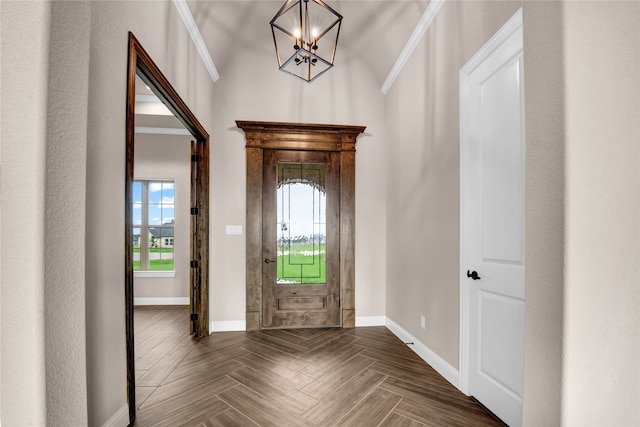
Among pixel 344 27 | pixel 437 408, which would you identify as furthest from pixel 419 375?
pixel 344 27

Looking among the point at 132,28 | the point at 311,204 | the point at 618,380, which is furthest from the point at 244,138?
the point at 618,380

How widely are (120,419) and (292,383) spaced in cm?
117

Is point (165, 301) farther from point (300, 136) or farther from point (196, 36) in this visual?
point (196, 36)

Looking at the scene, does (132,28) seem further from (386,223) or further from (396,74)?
(386,223)

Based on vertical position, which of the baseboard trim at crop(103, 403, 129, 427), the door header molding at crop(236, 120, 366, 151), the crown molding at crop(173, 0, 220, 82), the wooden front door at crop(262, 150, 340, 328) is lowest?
the baseboard trim at crop(103, 403, 129, 427)

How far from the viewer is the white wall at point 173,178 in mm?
5035

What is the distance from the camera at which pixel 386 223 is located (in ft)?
12.8

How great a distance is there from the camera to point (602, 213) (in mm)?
944

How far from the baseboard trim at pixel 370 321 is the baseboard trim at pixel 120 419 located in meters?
2.65

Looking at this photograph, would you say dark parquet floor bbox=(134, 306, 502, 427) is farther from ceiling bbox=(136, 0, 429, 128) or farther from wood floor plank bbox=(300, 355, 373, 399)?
ceiling bbox=(136, 0, 429, 128)

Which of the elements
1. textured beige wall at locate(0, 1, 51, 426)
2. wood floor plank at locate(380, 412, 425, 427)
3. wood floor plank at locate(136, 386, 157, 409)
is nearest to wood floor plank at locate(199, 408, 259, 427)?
wood floor plank at locate(136, 386, 157, 409)

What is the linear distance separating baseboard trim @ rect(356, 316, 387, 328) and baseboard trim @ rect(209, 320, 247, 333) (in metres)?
1.48

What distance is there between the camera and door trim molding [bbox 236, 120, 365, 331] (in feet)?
11.9

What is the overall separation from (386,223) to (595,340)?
2983mm
